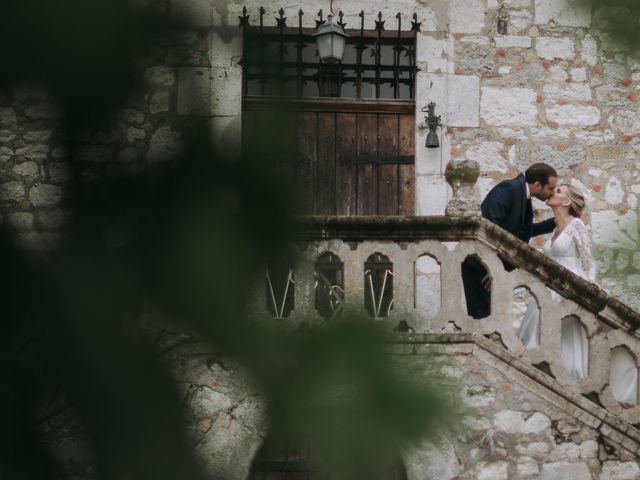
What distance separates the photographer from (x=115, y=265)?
1719 mm

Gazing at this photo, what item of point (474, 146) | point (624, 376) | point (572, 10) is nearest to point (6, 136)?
point (572, 10)

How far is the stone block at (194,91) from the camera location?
1694mm

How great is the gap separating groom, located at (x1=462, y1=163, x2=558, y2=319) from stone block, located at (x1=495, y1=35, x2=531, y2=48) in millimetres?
1944

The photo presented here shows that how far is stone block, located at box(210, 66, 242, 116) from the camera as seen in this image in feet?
5.41

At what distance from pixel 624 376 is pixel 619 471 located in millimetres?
500

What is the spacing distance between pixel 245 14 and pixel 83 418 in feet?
2.50

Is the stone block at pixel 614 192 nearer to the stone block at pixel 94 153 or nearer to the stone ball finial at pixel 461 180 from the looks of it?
the stone ball finial at pixel 461 180

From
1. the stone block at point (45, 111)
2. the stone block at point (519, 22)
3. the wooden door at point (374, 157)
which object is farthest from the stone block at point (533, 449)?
the stone block at point (45, 111)

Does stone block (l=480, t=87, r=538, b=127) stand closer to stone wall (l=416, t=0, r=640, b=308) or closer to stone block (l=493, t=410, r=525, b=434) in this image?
stone wall (l=416, t=0, r=640, b=308)

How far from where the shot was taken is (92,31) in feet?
5.39

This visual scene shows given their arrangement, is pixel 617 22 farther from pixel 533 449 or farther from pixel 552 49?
pixel 552 49

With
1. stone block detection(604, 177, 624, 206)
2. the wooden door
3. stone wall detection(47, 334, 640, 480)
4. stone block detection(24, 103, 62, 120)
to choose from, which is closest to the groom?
stone wall detection(47, 334, 640, 480)

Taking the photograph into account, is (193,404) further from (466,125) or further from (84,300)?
(466,125)

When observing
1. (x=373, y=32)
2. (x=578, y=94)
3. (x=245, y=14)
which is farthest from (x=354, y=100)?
(x=245, y=14)
